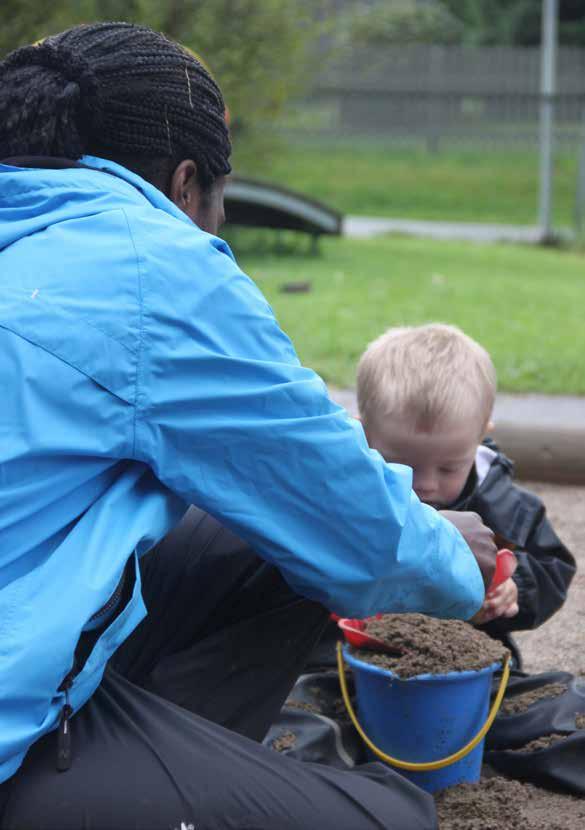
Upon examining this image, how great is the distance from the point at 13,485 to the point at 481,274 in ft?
32.0

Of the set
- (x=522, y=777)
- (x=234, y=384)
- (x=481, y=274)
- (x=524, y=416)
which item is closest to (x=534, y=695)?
(x=522, y=777)

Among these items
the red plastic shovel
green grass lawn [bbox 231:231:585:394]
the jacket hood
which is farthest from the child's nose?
green grass lawn [bbox 231:231:585:394]

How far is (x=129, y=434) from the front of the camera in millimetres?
1782

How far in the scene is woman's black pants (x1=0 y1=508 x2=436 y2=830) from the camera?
181 cm

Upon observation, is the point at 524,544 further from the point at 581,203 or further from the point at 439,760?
the point at 581,203

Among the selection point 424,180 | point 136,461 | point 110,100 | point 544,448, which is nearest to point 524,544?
point 136,461

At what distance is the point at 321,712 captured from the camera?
9.16 feet

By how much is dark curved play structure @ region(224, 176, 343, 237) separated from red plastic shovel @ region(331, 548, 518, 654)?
8.34 m

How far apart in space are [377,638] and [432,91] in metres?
21.9

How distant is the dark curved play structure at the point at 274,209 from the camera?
11.2 m

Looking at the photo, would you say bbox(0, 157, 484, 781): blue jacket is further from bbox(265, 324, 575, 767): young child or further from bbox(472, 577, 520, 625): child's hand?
bbox(265, 324, 575, 767): young child

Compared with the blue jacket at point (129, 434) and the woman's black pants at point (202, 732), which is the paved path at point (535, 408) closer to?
the woman's black pants at point (202, 732)

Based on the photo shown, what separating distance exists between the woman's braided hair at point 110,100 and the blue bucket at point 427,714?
1.08 meters

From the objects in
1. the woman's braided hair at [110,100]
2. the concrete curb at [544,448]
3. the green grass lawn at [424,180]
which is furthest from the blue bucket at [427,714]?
the green grass lawn at [424,180]
